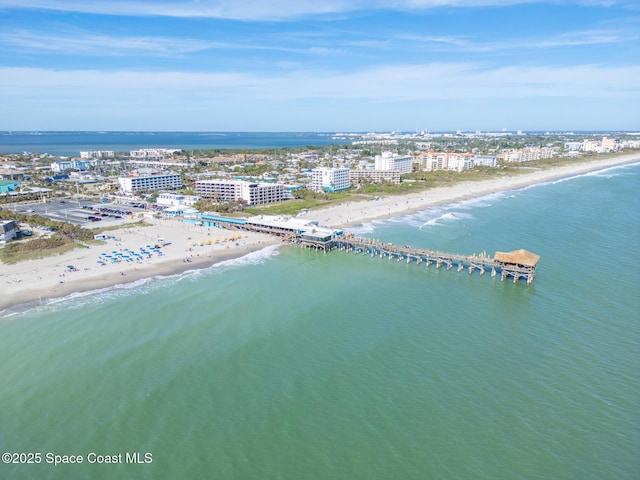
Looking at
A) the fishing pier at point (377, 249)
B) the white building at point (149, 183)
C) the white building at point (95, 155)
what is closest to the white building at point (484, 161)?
the white building at point (149, 183)

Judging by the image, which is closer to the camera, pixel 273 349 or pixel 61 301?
pixel 273 349

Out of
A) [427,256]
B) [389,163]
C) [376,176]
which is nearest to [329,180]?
[376,176]

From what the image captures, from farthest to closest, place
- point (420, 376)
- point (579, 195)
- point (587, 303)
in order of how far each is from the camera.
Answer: point (579, 195) → point (587, 303) → point (420, 376)

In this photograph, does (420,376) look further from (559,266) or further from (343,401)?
(559,266)

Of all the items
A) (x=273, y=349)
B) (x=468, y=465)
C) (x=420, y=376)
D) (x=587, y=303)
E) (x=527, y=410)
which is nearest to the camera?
(x=468, y=465)

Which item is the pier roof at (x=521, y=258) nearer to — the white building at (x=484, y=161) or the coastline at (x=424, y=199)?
the coastline at (x=424, y=199)

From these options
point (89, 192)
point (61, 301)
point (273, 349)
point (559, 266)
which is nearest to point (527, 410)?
point (273, 349)

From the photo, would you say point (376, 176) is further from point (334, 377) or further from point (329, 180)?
point (334, 377)
